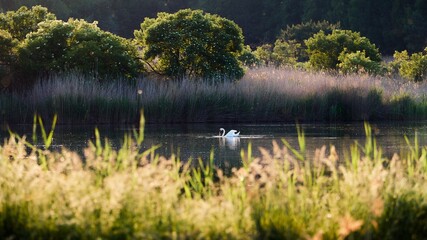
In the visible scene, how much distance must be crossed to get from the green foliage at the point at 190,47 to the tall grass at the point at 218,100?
930 mm

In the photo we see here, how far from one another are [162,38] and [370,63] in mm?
8862

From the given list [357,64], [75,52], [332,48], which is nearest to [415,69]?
[357,64]

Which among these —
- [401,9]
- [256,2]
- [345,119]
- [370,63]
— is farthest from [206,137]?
[256,2]

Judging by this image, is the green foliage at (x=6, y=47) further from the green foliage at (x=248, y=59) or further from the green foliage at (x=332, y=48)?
the green foliage at (x=332, y=48)

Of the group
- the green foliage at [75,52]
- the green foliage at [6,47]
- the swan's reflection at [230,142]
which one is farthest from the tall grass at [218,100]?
the swan's reflection at [230,142]

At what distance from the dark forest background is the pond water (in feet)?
104

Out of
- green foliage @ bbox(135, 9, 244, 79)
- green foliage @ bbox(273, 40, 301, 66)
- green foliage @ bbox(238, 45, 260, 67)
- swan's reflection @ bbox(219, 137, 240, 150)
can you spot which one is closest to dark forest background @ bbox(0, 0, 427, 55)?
green foliage @ bbox(273, 40, 301, 66)

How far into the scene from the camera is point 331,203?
7.03 m

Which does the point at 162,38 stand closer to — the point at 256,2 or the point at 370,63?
the point at 370,63

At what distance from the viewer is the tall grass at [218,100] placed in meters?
25.5

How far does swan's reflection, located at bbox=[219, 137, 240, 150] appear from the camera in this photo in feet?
55.9

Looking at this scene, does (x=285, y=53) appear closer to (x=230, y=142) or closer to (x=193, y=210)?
(x=230, y=142)

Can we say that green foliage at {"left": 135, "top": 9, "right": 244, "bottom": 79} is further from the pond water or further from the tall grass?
the pond water

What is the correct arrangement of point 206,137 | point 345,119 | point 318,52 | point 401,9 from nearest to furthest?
1. point 206,137
2. point 345,119
3. point 318,52
4. point 401,9
